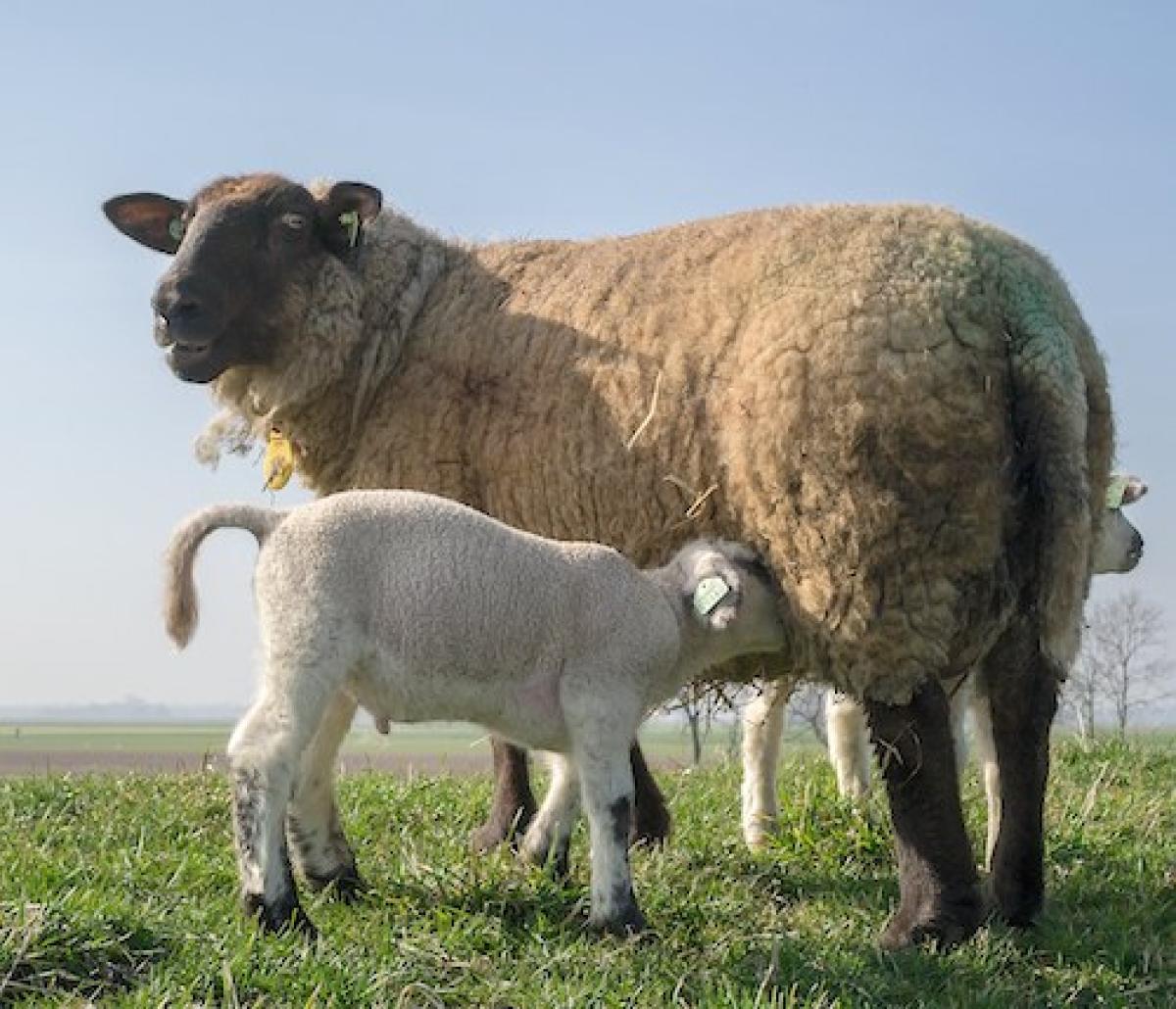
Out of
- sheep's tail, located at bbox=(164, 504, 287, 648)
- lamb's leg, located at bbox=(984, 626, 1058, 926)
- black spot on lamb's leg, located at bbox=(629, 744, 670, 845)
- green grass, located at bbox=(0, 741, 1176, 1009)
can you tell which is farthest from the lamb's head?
sheep's tail, located at bbox=(164, 504, 287, 648)

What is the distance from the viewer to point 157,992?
13.3ft

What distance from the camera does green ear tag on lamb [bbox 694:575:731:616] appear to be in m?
4.97

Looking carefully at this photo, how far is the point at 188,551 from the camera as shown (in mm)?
4969

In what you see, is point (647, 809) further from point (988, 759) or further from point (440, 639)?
point (440, 639)

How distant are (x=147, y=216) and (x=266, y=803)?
11.5 feet

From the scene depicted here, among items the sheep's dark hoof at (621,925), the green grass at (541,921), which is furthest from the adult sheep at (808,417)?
the sheep's dark hoof at (621,925)

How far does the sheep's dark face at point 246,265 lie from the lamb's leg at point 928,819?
2.78 m

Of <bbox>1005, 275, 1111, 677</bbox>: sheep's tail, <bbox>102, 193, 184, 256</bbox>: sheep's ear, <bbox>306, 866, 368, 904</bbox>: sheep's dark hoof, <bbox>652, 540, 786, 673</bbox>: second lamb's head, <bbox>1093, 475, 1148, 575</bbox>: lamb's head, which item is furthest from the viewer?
<bbox>1093, 475, 1148, 575</bbox>: lamb's head

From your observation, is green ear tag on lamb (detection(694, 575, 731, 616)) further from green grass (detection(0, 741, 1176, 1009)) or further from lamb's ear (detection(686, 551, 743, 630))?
green grass (detection(0, 741, 1176, 1009))

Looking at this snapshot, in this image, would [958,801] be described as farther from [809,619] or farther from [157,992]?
[157,992]

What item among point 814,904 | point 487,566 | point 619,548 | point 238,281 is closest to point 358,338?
point 238,281

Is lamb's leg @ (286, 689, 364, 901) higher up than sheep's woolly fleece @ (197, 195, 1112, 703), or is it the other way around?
sheep's woolly fleece @ (197, 195, 1112, 703)

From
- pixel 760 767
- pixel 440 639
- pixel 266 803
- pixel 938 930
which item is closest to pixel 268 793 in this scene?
pixel 266 803

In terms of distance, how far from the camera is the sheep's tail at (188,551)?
496 centimetres
